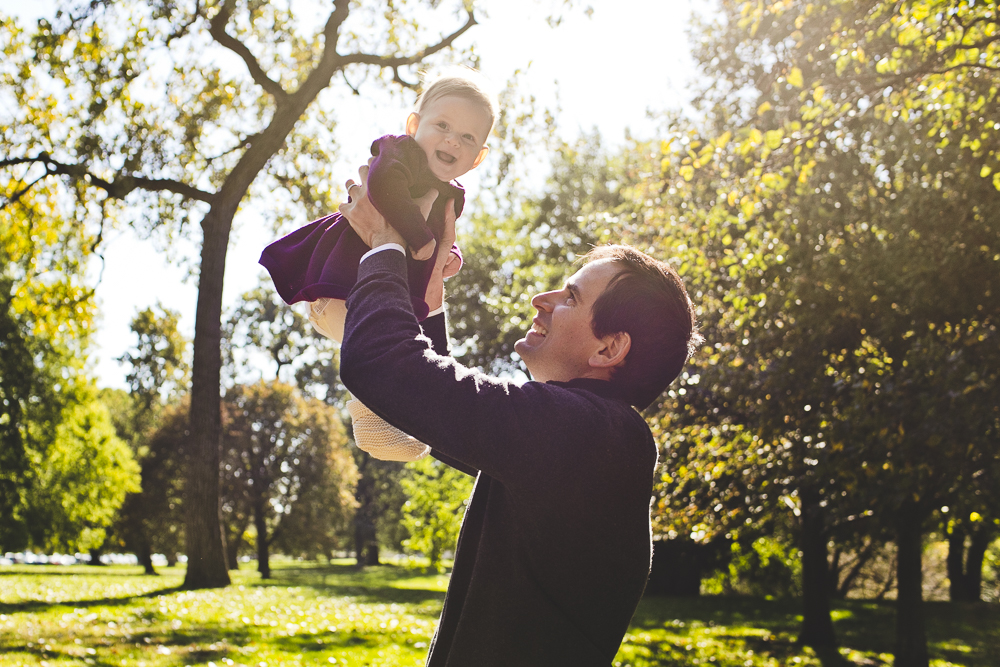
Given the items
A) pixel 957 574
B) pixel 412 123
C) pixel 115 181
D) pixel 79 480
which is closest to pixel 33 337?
pixel 79 480

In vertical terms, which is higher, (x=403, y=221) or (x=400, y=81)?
(x=400, y=81)

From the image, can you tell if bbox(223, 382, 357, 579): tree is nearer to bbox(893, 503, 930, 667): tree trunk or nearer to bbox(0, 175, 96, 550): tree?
bbox(0, 175, 96, 550): tree

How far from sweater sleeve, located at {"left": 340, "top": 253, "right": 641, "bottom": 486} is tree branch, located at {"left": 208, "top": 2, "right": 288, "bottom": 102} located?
1250 cm

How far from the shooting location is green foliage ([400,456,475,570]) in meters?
18.0

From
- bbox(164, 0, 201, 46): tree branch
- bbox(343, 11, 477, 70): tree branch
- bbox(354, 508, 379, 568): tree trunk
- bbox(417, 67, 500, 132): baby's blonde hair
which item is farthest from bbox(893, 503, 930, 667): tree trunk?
bbox(354, 508, 379, 568): tree trunk

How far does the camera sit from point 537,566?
66.5 inches

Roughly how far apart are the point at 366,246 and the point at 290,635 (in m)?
8.45

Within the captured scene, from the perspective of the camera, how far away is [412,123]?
2371 millimetres

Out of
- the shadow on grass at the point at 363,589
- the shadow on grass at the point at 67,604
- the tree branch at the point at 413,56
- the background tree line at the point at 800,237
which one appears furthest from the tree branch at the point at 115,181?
the shadow on grass at the point at 363,589

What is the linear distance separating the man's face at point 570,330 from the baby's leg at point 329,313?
52 centimetres

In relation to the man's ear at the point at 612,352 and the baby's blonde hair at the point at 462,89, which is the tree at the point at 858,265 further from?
the man's ear at the point at 612,352

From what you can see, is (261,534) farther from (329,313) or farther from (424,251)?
(424,251)

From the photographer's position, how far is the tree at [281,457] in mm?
34906

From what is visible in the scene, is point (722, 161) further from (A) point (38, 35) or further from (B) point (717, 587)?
(B) point (717, 587)
